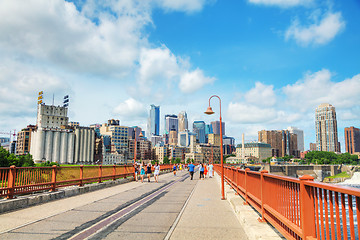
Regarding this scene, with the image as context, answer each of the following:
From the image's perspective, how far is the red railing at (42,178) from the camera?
430 inches

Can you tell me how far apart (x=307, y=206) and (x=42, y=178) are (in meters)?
12.4

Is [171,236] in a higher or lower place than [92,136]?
lower

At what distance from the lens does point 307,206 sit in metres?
4.19

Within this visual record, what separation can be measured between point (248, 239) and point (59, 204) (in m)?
8.53

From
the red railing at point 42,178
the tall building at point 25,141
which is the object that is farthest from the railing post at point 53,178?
the tall building at point 25,141

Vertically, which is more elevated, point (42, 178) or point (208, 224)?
point (42, 178)

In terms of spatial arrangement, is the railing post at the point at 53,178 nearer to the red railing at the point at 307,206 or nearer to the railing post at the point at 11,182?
the railing post at the point at 11,182

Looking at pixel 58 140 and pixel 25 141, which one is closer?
pixel 58 140

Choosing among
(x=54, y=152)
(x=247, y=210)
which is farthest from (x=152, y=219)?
(x=54, y=152)

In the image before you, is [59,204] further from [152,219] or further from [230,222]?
[230,222]

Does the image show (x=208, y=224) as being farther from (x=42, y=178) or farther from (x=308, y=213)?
(x=42, y=178)

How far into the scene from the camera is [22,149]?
171 metres

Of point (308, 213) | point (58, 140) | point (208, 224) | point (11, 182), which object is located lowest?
point (208, 224)

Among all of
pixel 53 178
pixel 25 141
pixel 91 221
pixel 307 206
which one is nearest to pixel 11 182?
pixel 53 178
